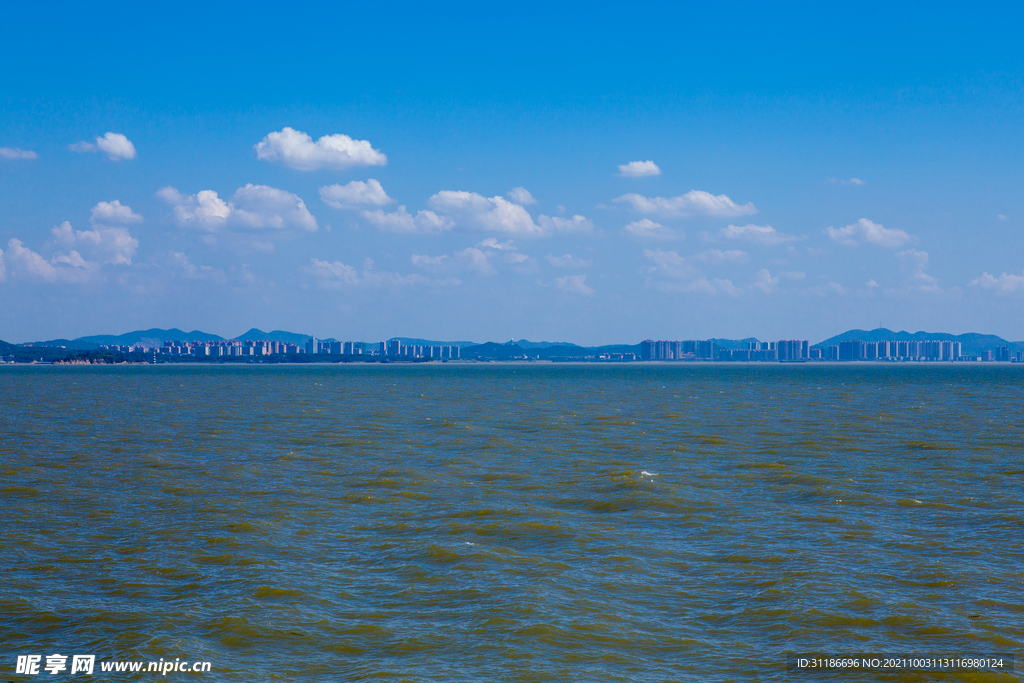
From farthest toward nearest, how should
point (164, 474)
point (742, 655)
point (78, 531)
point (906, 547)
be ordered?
point (164, 474) → point (78, 531) → point (906, 547) → point (742, 655)

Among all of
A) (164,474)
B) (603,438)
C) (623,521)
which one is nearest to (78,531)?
(164,474)

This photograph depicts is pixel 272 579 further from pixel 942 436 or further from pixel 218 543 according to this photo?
pixel 942 436

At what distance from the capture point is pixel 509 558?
53.6ft

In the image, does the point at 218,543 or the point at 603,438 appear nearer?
the point at 218,543

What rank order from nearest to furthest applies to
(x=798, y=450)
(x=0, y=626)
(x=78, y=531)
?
(x=0, y=626) < (x=78, y=531) < (x=798, y=450)

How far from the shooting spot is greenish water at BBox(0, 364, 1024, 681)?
456 inches

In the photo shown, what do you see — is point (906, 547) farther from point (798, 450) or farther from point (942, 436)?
point (942, 436)

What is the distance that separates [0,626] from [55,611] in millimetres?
817

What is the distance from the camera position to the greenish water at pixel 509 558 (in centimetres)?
1159

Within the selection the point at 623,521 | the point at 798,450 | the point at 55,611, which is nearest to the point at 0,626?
the point at 55,611

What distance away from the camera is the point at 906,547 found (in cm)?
1709

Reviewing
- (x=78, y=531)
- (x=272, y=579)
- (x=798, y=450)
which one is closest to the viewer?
(x=272, y=579)

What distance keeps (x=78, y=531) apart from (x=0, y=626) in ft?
22.5

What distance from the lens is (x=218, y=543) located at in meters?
17.7
